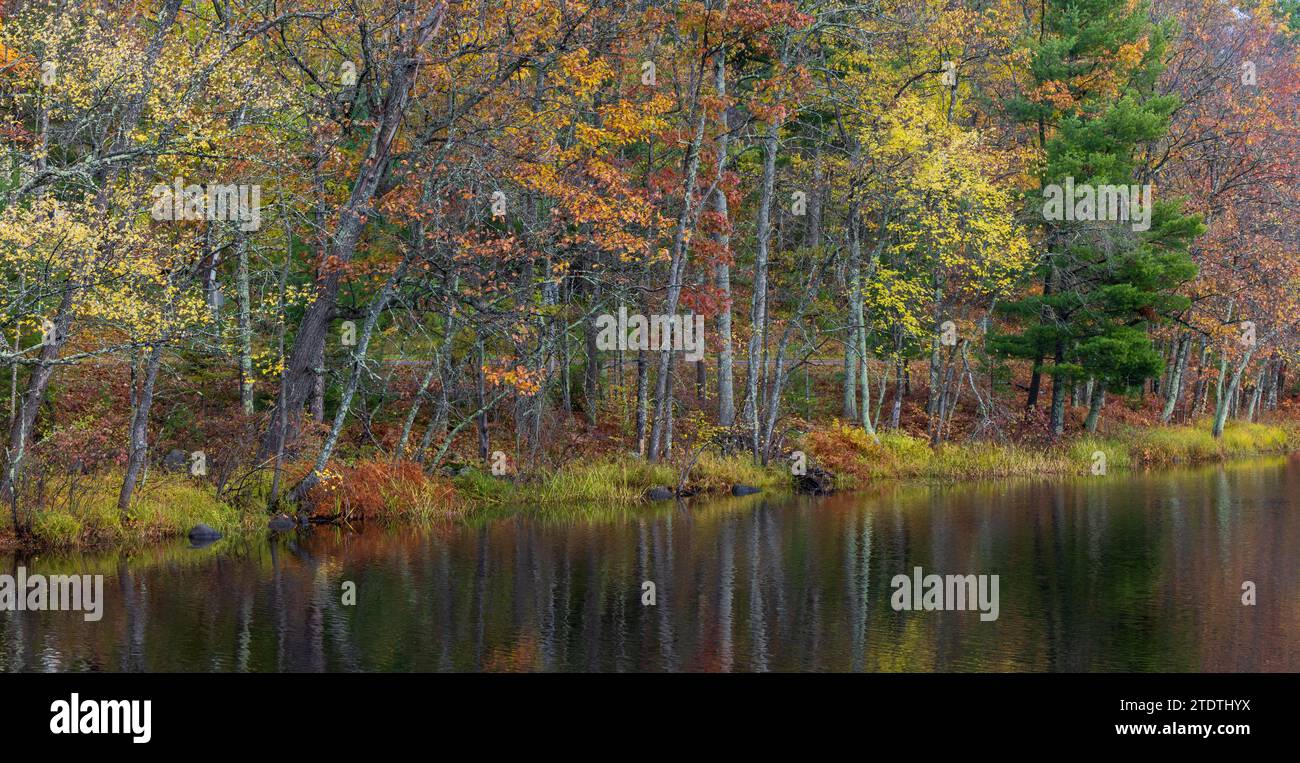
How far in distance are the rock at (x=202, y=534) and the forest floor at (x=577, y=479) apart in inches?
7.1

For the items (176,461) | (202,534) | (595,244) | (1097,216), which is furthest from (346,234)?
(1097,216)

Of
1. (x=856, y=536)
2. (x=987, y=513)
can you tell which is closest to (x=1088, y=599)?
(x=856, y=536)

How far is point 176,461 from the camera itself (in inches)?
1014

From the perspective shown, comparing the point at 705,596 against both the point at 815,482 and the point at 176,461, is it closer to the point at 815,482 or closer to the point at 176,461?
the point at 815,482

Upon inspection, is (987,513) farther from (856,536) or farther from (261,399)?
(261,399)

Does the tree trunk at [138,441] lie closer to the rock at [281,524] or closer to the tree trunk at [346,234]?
Result: the rock at [281,524]

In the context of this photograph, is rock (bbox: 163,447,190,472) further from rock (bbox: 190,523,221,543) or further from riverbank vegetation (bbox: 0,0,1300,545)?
rock (bbox: 190,523,221,543)

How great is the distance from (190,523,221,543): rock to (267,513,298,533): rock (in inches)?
51.5

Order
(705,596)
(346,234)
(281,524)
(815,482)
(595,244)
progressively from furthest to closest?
(815,482)
(595,244)
(346,234)
(281,524)
(705,596)

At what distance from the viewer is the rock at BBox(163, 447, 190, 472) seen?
2486 centimetres

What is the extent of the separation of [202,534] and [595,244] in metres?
10.7

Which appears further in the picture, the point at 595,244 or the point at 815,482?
the point at 815,482

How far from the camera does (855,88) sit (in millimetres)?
33500
